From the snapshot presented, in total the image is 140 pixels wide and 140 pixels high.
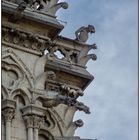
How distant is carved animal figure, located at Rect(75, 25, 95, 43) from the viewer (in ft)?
74.4

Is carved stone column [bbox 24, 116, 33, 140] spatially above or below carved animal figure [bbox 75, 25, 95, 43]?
below

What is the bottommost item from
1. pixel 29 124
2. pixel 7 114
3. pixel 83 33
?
pixel 29 124

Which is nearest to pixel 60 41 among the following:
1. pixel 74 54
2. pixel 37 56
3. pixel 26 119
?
pixel 74 54

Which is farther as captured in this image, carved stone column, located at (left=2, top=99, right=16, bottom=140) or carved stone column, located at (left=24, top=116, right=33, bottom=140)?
carved stone column, located at (left=24, top=116, right=33, bottom=140)

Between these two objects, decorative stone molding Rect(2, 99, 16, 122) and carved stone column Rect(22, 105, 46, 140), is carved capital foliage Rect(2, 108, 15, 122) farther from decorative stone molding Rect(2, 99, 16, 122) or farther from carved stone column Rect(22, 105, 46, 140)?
carved stone column Rect(22, 105, 46, 140)

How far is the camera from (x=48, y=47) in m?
21.2

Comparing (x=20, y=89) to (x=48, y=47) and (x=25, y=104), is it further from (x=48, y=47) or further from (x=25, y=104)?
(x=48, y=47)

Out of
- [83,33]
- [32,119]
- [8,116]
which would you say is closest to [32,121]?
[32,119]

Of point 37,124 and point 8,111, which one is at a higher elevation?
point 8,111

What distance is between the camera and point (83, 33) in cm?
2269

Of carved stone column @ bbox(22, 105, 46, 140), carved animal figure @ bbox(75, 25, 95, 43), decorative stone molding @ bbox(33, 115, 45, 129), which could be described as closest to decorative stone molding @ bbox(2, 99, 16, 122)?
carved stone column @ bbox(22, 105, 46, 140)

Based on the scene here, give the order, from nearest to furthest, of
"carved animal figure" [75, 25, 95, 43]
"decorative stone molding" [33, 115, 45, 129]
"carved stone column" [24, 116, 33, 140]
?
"carved stone column" [24, 116, 33, 140]
"decorative stone molding" [33, 115, 45, 129]
"carved animal figure" [75, 25, 95, 43]

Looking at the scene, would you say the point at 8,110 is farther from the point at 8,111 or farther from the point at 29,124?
the point at 29,124

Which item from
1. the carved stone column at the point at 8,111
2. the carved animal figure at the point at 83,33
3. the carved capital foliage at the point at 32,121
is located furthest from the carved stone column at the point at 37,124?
the carved animal figure at the point at 83,33
